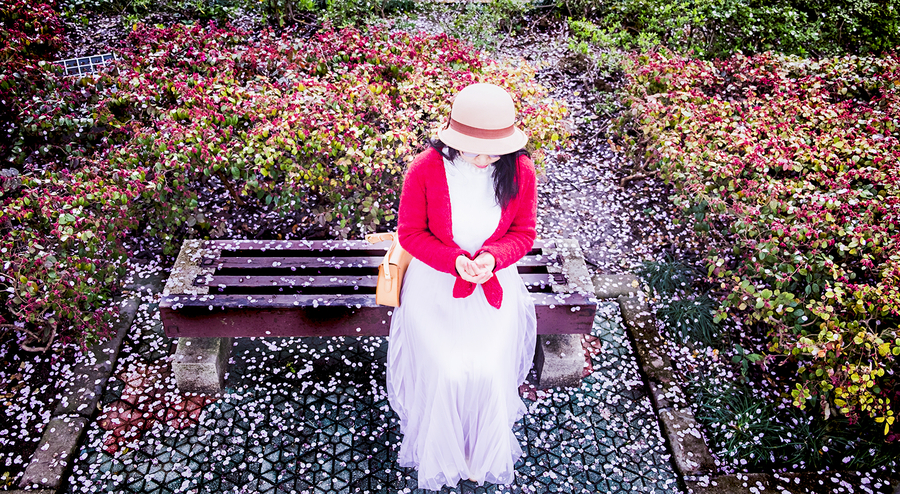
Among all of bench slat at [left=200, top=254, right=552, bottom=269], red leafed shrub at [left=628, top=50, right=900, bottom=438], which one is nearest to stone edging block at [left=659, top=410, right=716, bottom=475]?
red leafed shrub at [left=628, top=50, right=900, bottom=438]

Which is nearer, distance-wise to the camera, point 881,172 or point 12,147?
point 881,172

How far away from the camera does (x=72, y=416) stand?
352 cm

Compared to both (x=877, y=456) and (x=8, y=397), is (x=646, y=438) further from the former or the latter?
(x=8, y=397)

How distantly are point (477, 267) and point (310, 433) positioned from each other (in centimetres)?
168

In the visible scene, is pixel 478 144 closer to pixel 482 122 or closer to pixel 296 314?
pixel 482 122

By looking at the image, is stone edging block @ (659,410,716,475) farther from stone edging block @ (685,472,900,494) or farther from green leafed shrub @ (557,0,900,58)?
green leafed shrub @ (557,0,900,58)

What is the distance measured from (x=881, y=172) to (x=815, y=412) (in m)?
1.95

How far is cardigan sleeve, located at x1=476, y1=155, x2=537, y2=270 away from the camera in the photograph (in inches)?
117

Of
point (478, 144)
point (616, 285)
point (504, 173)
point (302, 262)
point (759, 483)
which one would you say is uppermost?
point (478, 144)

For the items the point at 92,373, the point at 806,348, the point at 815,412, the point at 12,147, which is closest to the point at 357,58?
the point at 12,147

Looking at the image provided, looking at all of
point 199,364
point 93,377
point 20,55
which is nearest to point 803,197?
point 199,364

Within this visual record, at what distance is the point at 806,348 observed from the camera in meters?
3.42

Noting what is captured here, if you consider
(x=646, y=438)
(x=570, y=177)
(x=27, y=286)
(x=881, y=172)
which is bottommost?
(x=646, y=438)

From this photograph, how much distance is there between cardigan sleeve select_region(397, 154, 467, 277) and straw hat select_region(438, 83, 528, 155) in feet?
0.99
